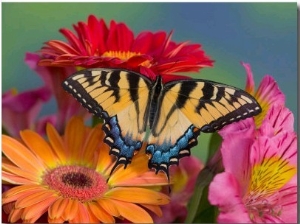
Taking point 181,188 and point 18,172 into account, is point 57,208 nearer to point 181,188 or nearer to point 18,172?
point 18,172

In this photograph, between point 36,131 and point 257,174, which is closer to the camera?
point 257,174

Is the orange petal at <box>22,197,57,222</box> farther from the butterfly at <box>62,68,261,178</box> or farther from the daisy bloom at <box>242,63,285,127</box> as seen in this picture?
the daisy bloom at <box>242,63,285,127</box>

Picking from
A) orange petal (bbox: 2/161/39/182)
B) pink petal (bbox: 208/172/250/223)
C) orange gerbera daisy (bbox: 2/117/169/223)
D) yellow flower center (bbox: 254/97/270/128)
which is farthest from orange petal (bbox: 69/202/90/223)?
yellow flower center (bbox: 254/97/270/128)

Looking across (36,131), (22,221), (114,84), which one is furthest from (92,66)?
(22,221)

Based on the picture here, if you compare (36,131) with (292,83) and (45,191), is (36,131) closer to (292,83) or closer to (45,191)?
(45,191)

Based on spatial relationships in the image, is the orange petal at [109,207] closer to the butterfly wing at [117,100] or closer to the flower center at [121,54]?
the butterfly wing at [117,100]

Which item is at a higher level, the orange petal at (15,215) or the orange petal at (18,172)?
the orange petal at (18,172)

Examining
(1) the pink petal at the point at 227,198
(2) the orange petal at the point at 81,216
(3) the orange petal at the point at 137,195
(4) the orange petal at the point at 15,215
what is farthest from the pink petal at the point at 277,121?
(4) the orange petal at the point at 15,215
